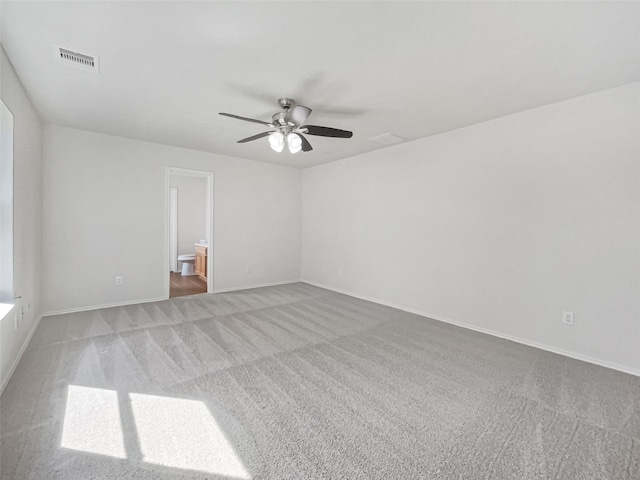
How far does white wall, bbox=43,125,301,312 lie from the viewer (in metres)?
3.79

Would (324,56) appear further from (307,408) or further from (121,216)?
(121,216)

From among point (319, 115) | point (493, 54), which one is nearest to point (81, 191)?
point (319, 115)

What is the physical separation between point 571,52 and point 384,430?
2.86 m

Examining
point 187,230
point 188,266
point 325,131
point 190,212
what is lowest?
point 188,266

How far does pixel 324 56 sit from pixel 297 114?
0.50 m

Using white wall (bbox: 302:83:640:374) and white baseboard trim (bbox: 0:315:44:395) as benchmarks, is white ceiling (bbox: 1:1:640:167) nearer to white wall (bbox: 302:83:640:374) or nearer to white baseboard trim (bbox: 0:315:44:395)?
white wall (bbox: 302:83:640:374)

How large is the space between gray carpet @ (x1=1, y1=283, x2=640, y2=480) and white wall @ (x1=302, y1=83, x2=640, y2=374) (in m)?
0.42

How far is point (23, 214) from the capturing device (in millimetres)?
2738

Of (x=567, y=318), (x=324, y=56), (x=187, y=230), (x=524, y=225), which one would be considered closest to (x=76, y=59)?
(x=324, y=56)

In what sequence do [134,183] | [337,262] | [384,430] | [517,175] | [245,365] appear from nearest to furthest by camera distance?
[384,430], [245,365], [517,175], [134,183], [337,262]

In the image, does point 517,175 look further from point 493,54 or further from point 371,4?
point 371,4

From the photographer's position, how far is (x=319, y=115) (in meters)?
3.22

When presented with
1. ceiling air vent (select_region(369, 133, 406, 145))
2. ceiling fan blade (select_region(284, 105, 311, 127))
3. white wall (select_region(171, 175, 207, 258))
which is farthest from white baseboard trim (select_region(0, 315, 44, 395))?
ceiling air vent (select_region(369, 133, 406, 145))

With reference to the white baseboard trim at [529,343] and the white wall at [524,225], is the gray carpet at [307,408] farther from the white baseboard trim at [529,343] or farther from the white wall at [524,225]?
the white wall at [524,225]
